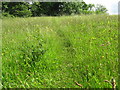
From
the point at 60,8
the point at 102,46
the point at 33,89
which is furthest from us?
the point at 60,8

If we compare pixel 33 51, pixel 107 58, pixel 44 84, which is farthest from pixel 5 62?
pixel 107 58

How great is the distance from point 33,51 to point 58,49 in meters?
1.05

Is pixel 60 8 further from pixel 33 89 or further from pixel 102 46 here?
pixel 33 89

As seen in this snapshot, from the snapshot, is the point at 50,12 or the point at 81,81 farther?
the point at 50,12

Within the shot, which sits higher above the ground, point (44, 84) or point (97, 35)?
point (97, 35)

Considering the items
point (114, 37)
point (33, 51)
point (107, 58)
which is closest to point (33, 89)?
point (33, 51)

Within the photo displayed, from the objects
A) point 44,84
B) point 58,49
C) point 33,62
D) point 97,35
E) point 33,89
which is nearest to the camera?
point 33,89

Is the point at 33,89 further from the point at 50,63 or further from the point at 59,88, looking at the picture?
the point at 50,63

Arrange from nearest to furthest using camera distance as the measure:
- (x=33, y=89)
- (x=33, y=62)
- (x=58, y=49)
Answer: (x=33, y=89), (x=33, y=62), (x=58, y=49)

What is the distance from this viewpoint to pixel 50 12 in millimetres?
23828

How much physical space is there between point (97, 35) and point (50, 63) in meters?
2.37

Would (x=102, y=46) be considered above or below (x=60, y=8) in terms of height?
below

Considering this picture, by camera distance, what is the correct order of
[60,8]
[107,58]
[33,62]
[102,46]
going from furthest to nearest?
[60,8], [102,46], [33,62], [107,58]

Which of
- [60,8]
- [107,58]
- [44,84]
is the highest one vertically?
[60,8]
